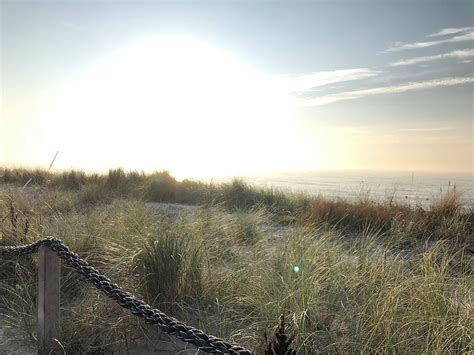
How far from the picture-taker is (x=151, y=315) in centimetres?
208

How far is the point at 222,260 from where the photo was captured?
4.57m

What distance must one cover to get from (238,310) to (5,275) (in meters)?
2.69

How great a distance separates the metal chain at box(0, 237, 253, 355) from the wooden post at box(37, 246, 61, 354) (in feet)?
0.31

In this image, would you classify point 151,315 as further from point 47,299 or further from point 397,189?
point 397,189

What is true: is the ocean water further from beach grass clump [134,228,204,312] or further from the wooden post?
the wooden post

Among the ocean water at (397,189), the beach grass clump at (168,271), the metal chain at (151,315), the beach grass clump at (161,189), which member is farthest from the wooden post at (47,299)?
the beach grass clump at (161,189)

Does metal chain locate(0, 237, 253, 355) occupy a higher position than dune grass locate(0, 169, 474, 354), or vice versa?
metal chain locate(0, 237, 253, 355)

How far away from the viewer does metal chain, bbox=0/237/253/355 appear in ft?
5.62

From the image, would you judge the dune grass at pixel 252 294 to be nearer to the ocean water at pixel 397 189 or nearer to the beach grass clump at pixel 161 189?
the ocean water at pixel 397 189

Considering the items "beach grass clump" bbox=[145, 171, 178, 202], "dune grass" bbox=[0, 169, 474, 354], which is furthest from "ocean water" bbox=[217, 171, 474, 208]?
"dune grass" bbox=[0, 169, 474, 354]

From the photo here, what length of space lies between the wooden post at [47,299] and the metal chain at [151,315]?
0.31ft

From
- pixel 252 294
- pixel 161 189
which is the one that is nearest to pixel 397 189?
pixel 161 189

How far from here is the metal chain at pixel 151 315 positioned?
1.71m

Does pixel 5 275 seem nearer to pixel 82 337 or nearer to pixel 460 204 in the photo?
pixel 82 337
